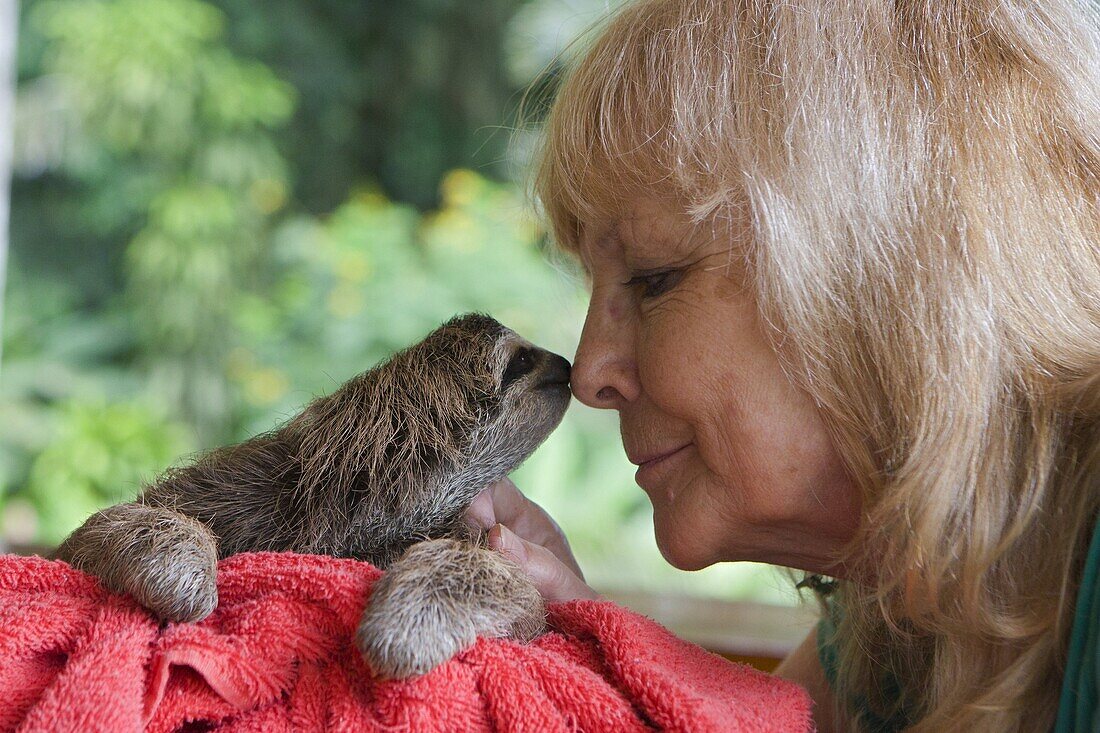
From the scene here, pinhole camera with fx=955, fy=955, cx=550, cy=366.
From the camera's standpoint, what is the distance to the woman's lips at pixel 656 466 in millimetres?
1309

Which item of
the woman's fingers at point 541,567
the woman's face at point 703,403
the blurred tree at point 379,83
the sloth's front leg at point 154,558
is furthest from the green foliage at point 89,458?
the woman's face at point 703,403

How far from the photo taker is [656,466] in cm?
134

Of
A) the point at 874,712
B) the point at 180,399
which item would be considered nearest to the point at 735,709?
the point at 874,712

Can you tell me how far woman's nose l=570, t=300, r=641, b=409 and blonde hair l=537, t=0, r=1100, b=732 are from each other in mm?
209

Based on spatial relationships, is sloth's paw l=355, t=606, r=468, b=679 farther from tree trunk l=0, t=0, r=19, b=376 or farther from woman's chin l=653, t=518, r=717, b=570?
tree trunk l=0, t=0, r=19, b=376

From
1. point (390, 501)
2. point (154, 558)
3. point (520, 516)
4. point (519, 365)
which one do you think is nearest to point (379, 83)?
point (519, 365)

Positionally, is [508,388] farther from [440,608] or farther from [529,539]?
[440,608]

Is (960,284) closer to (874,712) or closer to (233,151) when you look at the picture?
(874,712)

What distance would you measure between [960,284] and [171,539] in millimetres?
968

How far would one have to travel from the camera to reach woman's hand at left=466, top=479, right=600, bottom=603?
133cm

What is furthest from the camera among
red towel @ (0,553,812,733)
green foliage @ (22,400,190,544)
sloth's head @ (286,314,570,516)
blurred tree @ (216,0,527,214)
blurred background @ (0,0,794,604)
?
blurred tree @ (216,0,527,214)

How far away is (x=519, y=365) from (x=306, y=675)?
707 millimetres

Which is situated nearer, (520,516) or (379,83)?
(520,516)

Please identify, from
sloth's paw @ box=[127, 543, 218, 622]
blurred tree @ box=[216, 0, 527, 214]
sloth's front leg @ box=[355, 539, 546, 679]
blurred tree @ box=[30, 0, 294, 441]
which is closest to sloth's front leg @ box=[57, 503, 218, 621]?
sloth's paw @ box=[127, 543, 218, 622]
